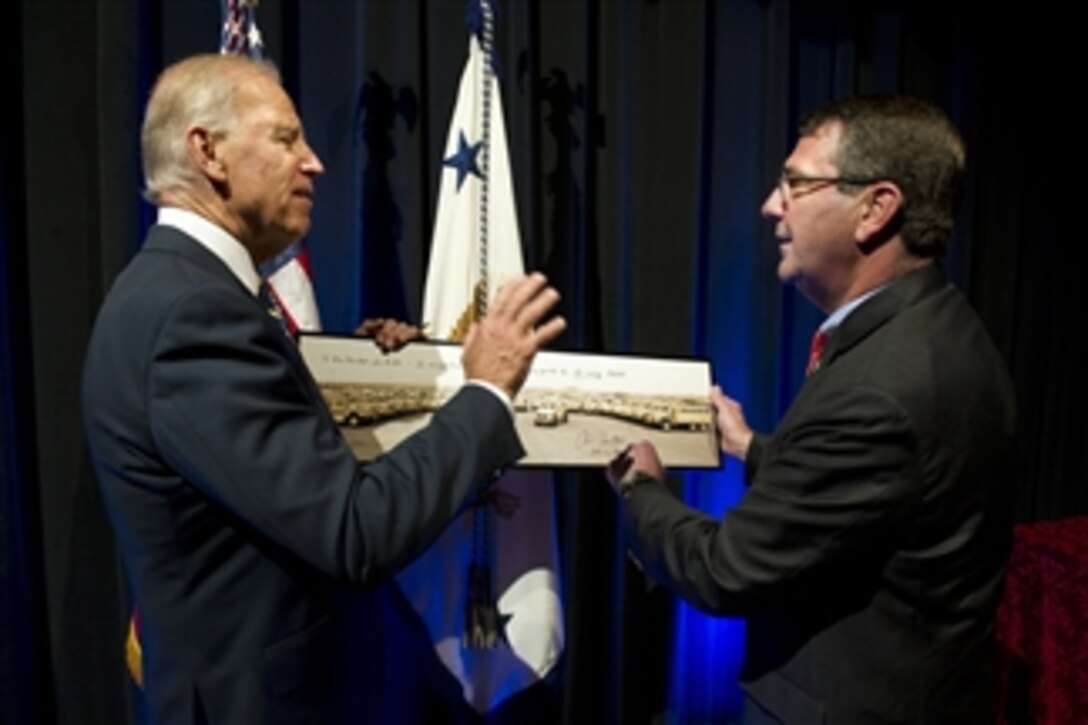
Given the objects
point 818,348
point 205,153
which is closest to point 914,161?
point 818,348

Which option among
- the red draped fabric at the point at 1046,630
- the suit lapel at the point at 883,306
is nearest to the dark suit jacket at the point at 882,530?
the suit lapel at the point at 883,306

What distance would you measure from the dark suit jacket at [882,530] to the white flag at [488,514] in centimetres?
75

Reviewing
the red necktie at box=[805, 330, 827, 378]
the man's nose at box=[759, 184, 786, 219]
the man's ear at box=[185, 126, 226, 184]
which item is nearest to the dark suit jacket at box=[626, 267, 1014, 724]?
the red necktie at box=[805, 330, 827, 378]

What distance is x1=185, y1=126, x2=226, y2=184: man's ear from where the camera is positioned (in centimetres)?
103

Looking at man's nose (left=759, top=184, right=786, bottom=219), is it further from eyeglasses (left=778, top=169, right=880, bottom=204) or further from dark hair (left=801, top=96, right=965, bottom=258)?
dark hair (left=801, top=96, right=965, bottom=258)

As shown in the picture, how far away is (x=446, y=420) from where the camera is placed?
3.39 ft

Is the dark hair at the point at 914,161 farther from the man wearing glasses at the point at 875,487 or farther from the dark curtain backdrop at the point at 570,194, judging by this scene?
the dark curtain backdrop at the point at 570,194

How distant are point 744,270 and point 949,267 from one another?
3.22 ft

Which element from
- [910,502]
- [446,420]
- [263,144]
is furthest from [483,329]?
[910,502]

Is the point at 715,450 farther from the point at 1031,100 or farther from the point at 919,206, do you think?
the point at 1031,100

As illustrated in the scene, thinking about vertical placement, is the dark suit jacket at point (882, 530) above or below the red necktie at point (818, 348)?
below

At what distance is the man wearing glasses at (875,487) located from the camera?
3.51 ft

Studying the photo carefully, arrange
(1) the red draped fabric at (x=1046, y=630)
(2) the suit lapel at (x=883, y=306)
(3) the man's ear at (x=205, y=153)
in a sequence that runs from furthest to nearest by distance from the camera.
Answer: (1) the red draped fabric at (x=1046, y=630), (2) the suit lapel at (x=883, y=306), (3) the man's ear at (x=205, y=153)

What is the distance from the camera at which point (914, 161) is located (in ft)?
3.89
